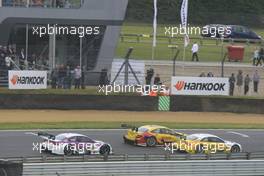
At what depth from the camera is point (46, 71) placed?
38.3 m

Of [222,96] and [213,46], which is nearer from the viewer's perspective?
[222,96]

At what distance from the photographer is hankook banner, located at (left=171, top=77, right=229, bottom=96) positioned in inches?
1529

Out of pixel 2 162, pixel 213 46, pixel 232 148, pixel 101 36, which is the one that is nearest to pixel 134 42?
pixel 213 46

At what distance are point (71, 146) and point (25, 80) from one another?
12241 mm

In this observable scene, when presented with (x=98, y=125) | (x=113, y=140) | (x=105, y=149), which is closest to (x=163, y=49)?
(x=98, y=125)

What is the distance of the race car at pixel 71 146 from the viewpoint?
26250mm

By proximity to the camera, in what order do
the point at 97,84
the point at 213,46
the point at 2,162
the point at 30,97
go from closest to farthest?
the point at 2,162 → the point at 30,97 → the point at 97,84 → the point at 213,46

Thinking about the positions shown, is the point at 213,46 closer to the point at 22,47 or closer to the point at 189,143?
the point at 22,47

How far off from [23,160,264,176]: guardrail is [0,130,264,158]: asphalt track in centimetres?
598

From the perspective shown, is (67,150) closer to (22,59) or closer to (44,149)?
(44,149)

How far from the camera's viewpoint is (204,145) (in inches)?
1086

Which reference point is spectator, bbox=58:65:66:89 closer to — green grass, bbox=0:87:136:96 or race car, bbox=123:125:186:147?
green grass, bbox=0:87:136:96

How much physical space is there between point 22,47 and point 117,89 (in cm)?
696

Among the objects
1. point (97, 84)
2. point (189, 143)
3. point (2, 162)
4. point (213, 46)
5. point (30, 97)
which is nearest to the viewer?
point (2, 162)
